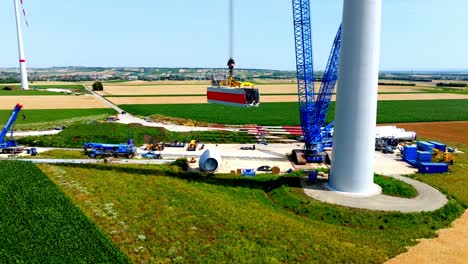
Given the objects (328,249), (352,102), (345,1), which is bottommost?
(328,249)

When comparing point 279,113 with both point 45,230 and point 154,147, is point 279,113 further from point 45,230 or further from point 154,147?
point 45,230

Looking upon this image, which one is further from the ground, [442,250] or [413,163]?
[413,163]

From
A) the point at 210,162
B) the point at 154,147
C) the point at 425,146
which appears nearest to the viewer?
the point at 210,162

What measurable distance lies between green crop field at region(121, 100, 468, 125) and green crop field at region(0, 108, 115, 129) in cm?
1305

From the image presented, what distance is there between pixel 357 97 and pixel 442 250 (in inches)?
586

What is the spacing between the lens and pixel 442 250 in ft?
96.0

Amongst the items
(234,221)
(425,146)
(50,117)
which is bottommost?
(234,221)

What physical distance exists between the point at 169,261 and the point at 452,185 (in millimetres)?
36796

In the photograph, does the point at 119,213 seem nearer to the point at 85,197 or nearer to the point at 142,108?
the point at 85,197

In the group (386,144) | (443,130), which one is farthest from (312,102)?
(443,130)

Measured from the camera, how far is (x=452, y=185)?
4534 centimetres

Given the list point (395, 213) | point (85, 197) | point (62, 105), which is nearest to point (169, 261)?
point (85, 197)

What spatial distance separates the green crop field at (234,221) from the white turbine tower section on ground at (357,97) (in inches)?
180

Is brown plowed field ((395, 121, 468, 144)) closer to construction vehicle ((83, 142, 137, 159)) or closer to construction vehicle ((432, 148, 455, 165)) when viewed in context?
construction vehicle ((432, 148, 455, 165))
